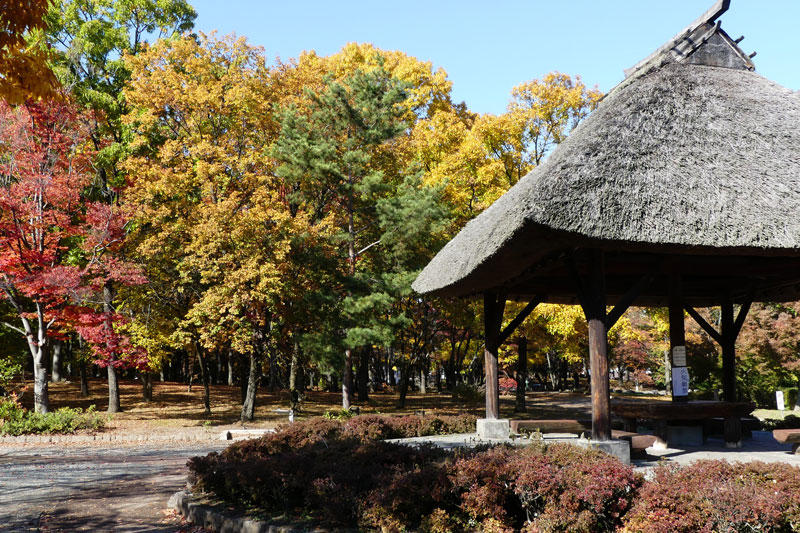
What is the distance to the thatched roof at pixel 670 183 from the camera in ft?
26.5

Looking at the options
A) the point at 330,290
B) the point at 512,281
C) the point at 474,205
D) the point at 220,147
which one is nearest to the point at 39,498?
the point at 512,281

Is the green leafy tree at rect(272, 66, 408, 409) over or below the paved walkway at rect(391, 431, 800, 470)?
over

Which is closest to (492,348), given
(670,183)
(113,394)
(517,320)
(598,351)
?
(517,320)

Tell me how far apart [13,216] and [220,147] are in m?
6.84

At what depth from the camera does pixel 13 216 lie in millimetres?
19359

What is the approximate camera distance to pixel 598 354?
29.3ft

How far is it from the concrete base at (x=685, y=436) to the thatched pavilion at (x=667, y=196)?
1.29 meters

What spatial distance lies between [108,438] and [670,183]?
16651mm

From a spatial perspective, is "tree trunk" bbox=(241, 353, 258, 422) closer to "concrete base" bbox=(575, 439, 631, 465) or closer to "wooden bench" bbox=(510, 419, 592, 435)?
"wooden bench" bbox=(510, 419, 592, 435)

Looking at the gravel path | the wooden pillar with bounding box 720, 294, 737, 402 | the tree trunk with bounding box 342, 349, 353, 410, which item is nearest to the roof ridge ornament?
the wooden pillar with bounding box 720, 294, 737, 402

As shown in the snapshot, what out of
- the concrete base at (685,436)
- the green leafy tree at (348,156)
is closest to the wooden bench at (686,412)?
the concrete base at (685,436)

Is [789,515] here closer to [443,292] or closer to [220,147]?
[443,292]

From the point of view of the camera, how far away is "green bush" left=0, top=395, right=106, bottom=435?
17875mm

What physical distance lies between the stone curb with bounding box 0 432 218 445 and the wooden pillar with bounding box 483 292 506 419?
9.64 m
